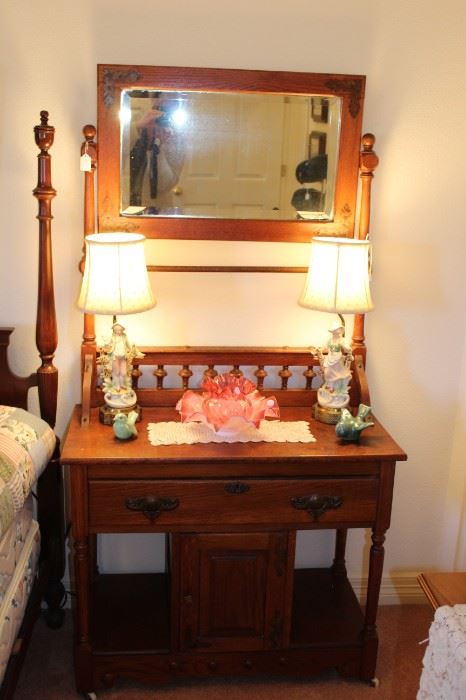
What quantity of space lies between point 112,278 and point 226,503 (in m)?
0.66

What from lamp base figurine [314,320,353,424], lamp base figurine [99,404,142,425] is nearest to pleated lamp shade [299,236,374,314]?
lamp base figurine [314,320,353,424]

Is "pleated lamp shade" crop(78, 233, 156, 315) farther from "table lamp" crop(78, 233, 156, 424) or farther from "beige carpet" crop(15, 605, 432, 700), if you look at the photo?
"beige carpet" crop(15, 605, 432, 700)

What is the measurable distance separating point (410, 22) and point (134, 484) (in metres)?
1.50

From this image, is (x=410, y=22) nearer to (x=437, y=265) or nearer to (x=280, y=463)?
(x=437, y=265)

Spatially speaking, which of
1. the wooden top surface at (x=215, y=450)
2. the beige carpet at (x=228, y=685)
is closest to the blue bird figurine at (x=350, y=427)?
the wooden top surface at (x=215, y=450)

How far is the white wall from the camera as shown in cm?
195

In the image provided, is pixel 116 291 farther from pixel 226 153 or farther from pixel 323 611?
pixel 323 611

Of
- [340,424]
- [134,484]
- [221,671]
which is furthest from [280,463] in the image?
[221,671]

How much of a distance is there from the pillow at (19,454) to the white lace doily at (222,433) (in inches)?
11.5

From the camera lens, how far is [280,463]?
183cm

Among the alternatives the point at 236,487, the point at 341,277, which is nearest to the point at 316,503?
the point at 236,487

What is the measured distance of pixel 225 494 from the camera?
185 cm

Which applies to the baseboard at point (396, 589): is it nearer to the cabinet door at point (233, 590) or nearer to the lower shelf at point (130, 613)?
the cabinet door at point (233, 590)

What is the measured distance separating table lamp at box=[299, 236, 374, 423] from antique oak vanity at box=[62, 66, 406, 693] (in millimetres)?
81
